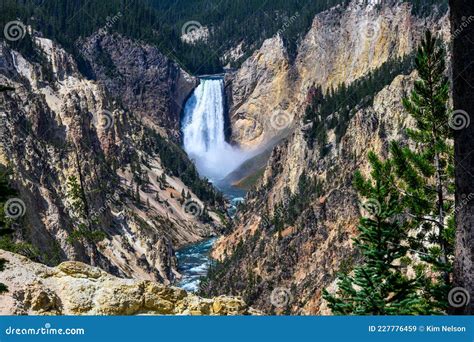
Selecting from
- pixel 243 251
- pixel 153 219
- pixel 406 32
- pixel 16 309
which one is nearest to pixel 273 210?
pixel 243 251

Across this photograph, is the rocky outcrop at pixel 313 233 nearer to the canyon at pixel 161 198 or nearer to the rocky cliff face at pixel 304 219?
the rocky cliff face at pixel 304 219

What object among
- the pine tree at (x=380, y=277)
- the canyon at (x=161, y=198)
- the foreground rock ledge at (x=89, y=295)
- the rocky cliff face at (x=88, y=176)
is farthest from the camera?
the rocky cliff face at (x=88, y=176)

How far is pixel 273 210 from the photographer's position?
371ft

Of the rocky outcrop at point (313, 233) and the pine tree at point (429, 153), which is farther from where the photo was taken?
the rocky outcrop at point (313, 233)

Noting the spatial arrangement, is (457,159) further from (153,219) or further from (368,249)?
(153,219)

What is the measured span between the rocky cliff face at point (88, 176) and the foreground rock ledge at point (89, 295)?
114ft

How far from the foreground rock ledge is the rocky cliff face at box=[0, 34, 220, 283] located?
3475 cm

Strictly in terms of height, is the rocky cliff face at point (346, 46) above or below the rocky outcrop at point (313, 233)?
above

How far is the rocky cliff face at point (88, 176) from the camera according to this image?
227ft

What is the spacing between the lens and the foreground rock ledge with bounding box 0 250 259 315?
53.3 feet

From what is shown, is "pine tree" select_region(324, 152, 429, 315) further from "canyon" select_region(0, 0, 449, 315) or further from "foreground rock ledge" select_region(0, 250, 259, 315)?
"canyon" select_region(0, 0, 449, 315)

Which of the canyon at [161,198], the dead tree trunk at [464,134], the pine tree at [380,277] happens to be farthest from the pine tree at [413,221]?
the dead tree trunk at [464,134]

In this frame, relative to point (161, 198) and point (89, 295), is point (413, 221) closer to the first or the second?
point (89, 295)

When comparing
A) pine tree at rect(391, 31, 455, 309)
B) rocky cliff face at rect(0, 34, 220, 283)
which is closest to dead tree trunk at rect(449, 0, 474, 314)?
pine tree at rect(391, 31, 455, 309)
